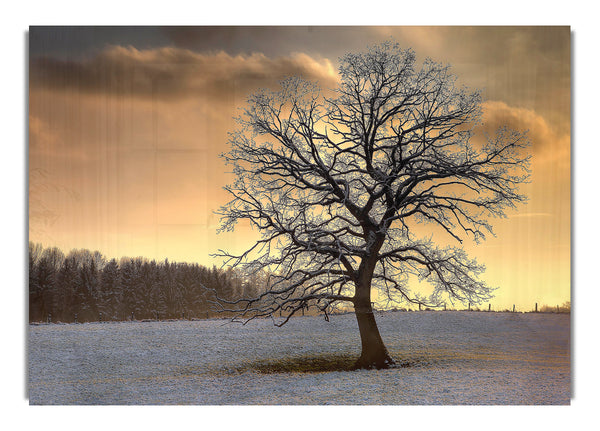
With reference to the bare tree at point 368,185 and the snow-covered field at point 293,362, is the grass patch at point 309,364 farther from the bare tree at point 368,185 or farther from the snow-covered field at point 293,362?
the bare tree at point 368,185

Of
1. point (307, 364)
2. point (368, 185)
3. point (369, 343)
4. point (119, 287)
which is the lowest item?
point (307, 364)

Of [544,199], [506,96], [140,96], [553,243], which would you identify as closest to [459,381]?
[553,243]

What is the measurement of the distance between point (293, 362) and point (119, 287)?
2.58 meters

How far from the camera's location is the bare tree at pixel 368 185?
7.54 meters

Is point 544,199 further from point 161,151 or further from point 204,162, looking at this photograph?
point 161,151

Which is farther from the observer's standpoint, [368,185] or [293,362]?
[368,185]

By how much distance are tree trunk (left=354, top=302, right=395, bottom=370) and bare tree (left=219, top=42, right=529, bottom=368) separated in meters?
0.01

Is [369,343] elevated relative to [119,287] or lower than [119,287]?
lower

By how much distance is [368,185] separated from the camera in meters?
7.88

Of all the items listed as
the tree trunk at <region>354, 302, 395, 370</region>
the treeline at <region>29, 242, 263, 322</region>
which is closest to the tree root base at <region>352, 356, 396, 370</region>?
the tree trunk at <region>354, 302, 395, 370</region>

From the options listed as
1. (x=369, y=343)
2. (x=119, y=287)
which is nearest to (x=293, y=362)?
→ (x=369, y=343)

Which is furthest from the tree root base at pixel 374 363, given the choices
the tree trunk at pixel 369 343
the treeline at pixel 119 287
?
the treeline at pixel 119 287

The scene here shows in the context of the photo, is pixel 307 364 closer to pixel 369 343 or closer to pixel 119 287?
pixel 369 343
